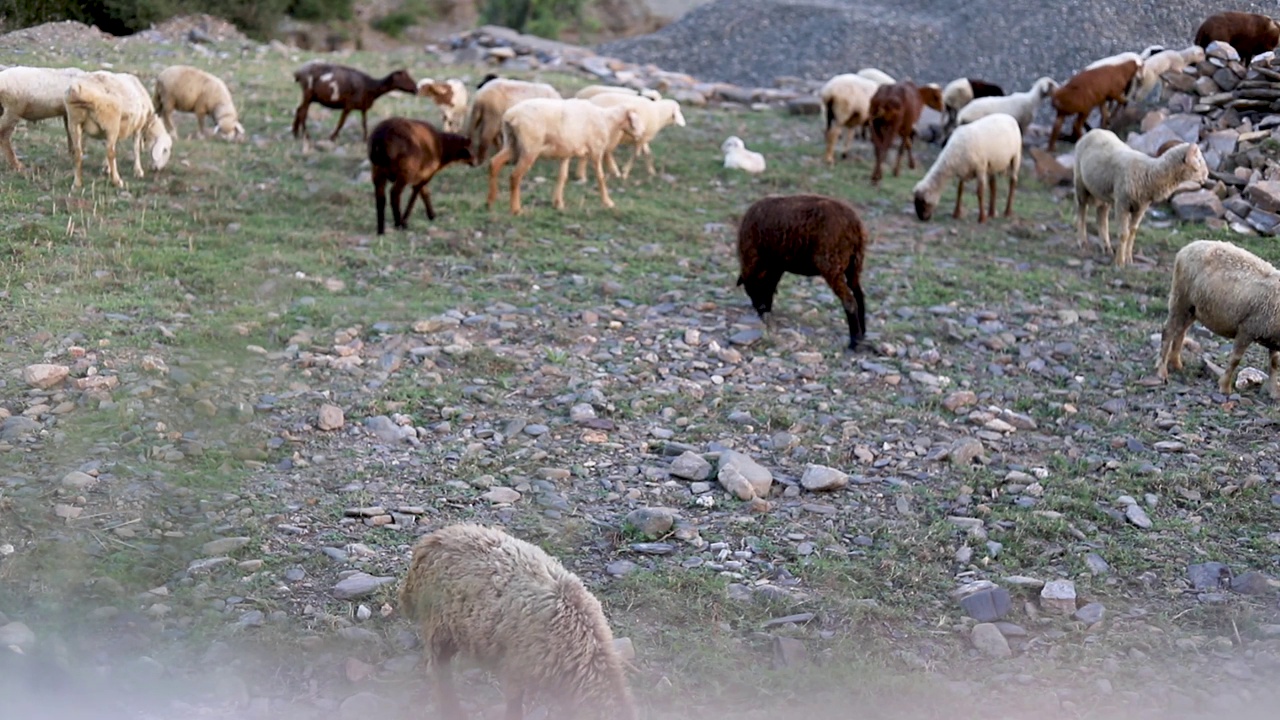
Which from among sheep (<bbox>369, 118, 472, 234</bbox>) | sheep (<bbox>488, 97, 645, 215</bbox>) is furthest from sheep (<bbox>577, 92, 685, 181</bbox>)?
sheep (<bbox>369, 118, 472, 234</bbox>)

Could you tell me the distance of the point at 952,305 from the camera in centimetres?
996

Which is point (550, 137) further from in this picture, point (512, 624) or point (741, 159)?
point (512, 624)

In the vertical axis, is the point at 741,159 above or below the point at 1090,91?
below

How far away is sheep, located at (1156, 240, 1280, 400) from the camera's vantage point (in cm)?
791

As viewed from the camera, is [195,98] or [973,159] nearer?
[973,159]

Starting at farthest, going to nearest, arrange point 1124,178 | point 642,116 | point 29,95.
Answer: point 642,116
point 1124,178
point 29,95

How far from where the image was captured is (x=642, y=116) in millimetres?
13141

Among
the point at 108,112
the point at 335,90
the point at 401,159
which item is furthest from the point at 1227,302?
the point at 335,90

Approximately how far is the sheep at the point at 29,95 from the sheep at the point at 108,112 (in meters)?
0.12

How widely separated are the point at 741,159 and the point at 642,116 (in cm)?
188

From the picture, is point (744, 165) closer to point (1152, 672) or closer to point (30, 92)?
point (30, 92)

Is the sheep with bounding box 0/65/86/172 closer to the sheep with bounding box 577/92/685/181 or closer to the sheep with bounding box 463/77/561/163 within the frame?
the sheep with bounding box 463/77/561/163

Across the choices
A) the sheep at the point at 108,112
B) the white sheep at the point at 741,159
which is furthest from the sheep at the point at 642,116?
the sheep at the point at 108,112

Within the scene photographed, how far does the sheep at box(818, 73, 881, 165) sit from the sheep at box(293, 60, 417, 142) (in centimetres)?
551
